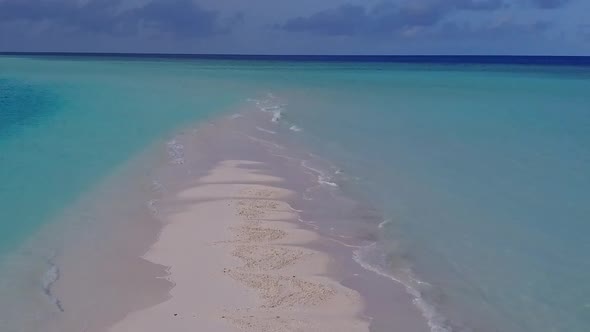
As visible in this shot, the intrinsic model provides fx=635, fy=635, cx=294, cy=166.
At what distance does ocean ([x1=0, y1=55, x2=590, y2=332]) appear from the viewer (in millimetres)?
7430

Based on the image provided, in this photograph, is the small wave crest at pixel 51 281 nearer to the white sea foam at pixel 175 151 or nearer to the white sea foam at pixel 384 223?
the white sea foam at pixel 384 223

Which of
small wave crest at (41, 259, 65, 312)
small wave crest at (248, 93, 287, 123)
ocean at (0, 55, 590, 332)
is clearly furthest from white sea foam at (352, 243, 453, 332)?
small wave crest at (248, 93, 287, 123)

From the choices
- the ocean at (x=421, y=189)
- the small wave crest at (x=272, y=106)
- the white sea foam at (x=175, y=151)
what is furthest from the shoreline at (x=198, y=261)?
the small wave crest at (x=272, y=106)

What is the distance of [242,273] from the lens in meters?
7.84

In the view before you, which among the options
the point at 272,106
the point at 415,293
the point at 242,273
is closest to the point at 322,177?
the point at 242,273

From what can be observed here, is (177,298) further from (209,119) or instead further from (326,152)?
(209,119)

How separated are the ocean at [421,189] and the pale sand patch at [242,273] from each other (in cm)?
96

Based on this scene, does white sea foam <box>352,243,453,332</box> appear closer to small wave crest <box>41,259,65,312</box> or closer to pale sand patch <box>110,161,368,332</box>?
pale sand patch <box>110,161,368,332</box>

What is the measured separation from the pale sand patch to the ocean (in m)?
0.96

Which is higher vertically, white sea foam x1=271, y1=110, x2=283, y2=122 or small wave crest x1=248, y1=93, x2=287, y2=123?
white sea foam x1=271, y1=110, x2=283, y2=122

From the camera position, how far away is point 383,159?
49.5ft

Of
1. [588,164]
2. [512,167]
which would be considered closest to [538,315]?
[512,167]

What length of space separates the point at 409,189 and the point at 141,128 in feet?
38.3

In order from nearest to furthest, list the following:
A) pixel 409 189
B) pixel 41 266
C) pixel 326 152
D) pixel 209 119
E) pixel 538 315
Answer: pixel 538 315 < pixel 41 266 < pixel 409 189 < pixel 326 152 < pixel 209 119
